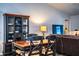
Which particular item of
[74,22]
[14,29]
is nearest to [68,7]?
[74,22]

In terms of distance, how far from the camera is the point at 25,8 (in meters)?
2.03

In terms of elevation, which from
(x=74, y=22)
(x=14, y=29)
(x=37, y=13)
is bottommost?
(x=14, y=29)

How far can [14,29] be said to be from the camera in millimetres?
2045

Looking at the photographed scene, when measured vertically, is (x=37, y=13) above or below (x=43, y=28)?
above

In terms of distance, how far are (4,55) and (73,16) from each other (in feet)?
4.78

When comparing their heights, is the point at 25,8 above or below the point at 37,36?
above

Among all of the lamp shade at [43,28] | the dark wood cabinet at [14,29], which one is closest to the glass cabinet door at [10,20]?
the dark wood cabinet at [14,29]

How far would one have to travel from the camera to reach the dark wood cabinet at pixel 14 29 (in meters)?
1.98

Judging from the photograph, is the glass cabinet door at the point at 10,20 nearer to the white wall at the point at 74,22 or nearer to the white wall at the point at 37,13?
the white wall at the point at 37,13

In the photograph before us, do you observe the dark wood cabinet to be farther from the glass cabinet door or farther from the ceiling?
the ceiling

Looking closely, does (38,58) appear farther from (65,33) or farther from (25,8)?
(25,8)

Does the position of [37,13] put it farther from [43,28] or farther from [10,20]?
[10,20]

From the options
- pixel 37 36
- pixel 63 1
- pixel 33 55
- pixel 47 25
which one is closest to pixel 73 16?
pixel 63 1

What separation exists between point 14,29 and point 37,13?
520mm
